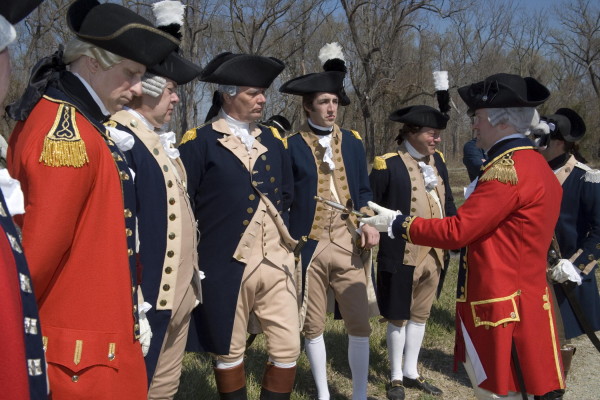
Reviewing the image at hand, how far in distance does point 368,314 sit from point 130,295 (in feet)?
7.95

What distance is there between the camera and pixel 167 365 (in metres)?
3.01

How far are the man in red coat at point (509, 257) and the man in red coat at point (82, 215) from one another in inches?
64.1

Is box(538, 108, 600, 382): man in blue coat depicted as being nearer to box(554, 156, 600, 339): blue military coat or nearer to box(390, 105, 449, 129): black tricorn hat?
box(554, 156, 600, 339): blue military coat

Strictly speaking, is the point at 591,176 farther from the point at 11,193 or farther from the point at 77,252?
the point at 11,193

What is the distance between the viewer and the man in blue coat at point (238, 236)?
3408mm

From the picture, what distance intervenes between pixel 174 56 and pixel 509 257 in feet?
6.21

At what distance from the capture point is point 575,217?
13.7 feet

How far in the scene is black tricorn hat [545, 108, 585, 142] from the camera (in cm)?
416

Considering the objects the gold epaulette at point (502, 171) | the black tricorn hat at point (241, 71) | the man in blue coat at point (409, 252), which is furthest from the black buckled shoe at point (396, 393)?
the black tricorn hat at point (241, 71)

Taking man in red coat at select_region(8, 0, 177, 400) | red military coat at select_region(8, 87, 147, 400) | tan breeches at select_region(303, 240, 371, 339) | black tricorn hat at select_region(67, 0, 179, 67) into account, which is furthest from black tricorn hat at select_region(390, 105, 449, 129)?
red military coat at select_region(8, 87, 147, 400)

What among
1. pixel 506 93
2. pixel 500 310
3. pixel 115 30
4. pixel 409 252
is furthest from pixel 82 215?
pixel 409 252

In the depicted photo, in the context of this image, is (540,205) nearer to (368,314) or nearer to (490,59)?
(368,314)

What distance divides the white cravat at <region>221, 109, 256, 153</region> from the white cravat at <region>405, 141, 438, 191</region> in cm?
154

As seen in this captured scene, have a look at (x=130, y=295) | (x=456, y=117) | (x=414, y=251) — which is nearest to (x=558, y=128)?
(x=414, y=251)
